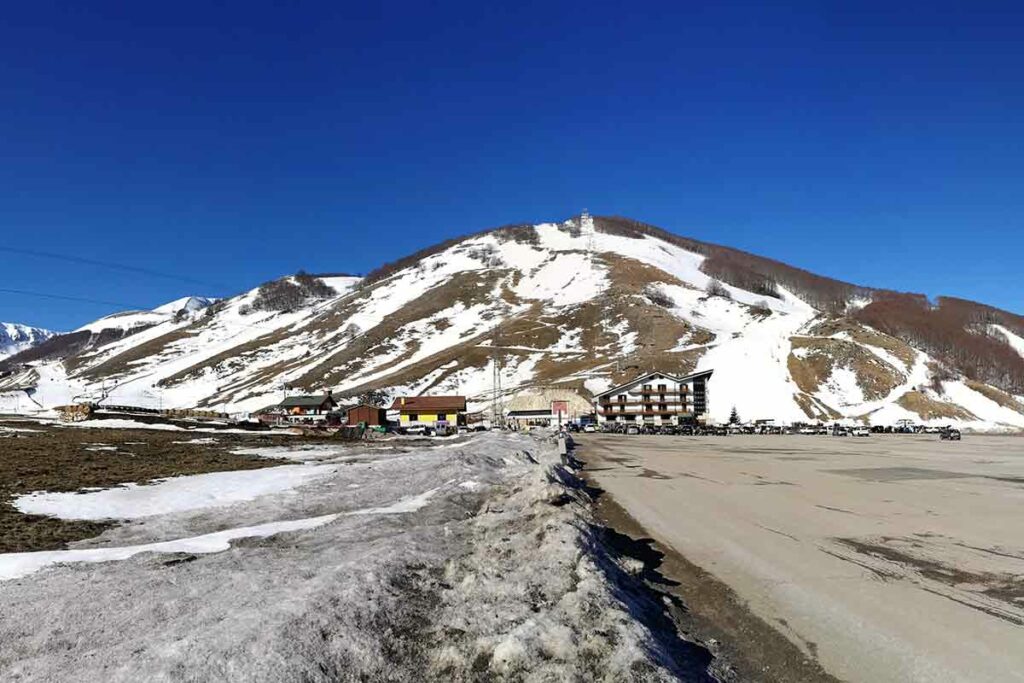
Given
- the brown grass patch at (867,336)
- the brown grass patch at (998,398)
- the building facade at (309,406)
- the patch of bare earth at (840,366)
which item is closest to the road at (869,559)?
the building facade at (309,406)

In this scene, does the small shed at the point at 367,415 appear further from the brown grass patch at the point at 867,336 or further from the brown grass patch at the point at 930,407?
the brown grass patch at the point at 867,336

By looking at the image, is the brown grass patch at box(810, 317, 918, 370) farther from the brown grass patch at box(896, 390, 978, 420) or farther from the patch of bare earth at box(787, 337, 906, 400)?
the brown grass patch at box(896, 390, 978, 420)

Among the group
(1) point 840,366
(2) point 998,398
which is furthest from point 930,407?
(2) point 998,398

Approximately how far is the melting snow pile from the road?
300 centimetres

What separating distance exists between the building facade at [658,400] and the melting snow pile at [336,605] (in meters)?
131

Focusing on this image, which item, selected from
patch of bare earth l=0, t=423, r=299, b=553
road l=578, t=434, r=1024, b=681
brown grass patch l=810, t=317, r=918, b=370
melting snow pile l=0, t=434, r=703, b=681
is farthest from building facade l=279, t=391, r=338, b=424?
melting snow pile l=0, t=434, r=703, b=681

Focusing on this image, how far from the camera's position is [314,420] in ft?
406

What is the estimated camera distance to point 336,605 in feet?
26.6

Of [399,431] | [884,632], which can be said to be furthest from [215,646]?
[399,431]

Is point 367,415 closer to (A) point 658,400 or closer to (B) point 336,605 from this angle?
(A) point 658,400

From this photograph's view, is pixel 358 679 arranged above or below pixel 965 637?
above

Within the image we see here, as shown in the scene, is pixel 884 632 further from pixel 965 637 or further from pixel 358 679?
pixel 358 679

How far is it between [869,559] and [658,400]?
131 m

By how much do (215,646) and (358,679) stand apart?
1600mm
